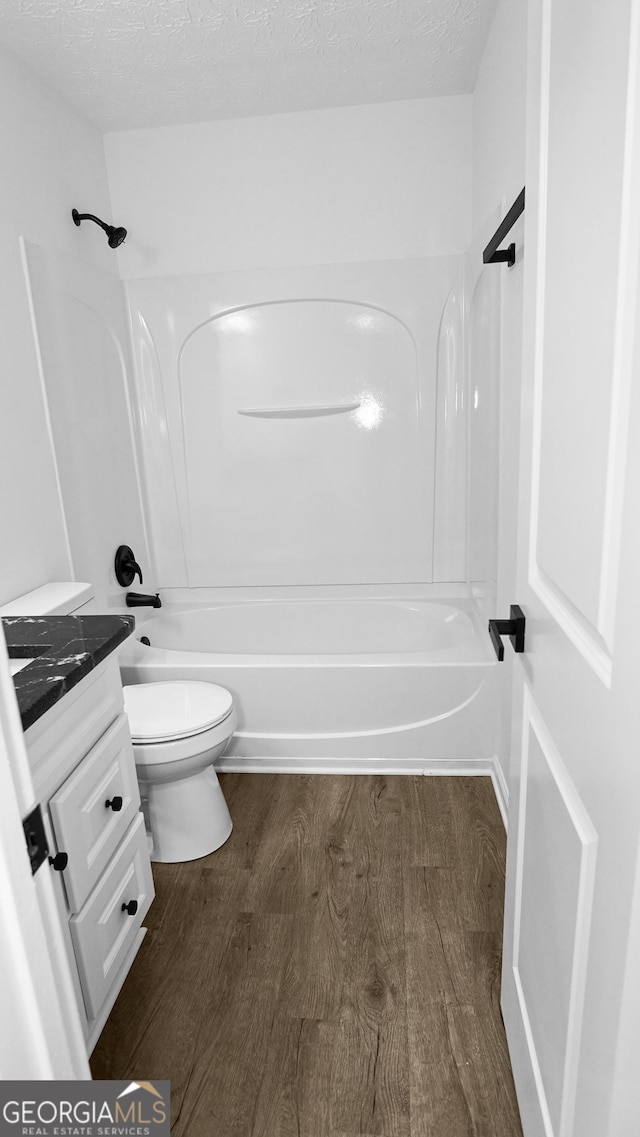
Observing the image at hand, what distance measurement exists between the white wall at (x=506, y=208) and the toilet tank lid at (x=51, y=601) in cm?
133

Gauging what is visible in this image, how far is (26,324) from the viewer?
2238 mm

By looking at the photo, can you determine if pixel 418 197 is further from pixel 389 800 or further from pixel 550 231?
pixel 389 800

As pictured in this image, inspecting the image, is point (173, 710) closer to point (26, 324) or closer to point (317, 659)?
point (317, 659)

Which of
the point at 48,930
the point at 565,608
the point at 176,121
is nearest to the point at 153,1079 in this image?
the point at 48,930

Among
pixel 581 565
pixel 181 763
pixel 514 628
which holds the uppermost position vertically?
pixel 581 565

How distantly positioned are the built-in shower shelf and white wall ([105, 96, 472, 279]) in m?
0.61

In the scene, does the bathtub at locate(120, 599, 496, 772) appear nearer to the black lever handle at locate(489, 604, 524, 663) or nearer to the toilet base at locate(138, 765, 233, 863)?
the toilet base at locate(138, 765, 233, 863)

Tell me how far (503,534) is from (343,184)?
5.65 ft

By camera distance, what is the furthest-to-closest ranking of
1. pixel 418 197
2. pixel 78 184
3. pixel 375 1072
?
pixel 418 197 → pixel 78 184 → pixel 375 1072

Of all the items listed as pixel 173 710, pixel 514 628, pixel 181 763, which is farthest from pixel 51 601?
pixel 514 628

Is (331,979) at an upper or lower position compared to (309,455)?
lower

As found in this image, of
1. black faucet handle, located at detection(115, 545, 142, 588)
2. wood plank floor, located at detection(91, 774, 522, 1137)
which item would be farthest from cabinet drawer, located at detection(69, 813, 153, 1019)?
black faucet handle, located at detection(115, 545, 142, 588)

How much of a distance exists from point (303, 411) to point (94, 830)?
2.13 metres

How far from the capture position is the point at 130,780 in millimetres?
1643
